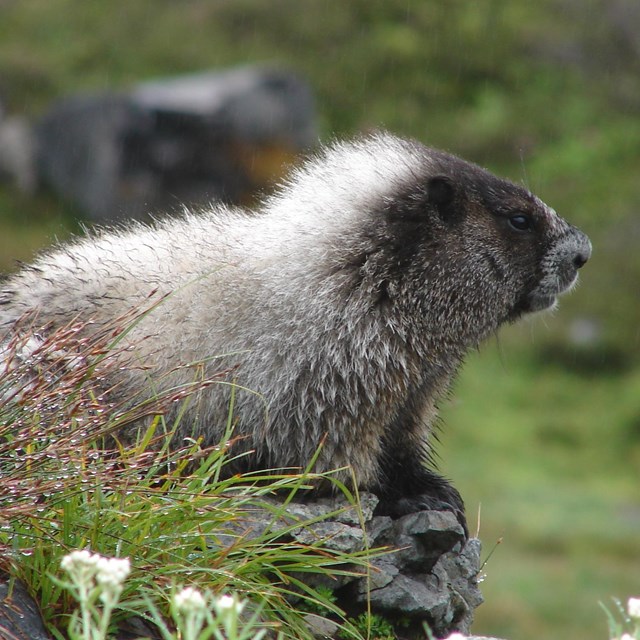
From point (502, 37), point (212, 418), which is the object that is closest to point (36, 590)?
point (212, 418)

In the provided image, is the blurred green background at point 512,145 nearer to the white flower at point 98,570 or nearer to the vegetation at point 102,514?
the vegetation at point 102,514

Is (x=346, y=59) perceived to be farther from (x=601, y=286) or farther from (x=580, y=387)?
(x=580, y=387)

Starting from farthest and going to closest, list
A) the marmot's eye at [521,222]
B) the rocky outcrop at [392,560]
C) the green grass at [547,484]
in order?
the green grass at [547,484]
the marmot's eye at [521,222]
the rocky outcrop at [392,560]

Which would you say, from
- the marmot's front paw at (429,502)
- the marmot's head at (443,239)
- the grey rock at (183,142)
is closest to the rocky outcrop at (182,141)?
the grey rock at (183,142)

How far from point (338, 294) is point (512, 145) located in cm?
1823

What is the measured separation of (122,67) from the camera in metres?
25.4

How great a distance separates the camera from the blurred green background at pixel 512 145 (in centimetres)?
1459

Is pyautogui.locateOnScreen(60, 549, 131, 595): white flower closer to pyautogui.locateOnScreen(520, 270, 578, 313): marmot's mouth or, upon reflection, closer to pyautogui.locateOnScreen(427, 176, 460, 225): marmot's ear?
pyautogui.locateOnScreen(427, 176, 460, 225): marmot's ear

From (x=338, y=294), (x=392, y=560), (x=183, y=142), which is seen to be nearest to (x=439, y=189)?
(x=338, y=294)

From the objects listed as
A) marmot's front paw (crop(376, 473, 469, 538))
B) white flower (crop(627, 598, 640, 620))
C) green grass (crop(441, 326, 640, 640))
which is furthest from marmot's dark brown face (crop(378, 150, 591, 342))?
green grass (crop(441, 326, 640, 640))

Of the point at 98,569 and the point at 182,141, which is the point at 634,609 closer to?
the point at 98,569

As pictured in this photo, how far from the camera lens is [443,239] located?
6.21 metres

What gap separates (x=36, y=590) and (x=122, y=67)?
2247 cm

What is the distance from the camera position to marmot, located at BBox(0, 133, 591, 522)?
18.9ft
